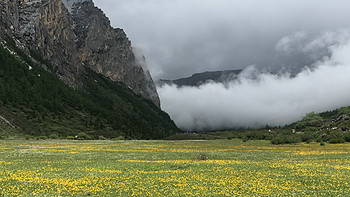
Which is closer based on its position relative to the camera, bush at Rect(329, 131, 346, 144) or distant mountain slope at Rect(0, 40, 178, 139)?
bush at Rect(329, 131, 346, 144)

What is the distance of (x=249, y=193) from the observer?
17.0 m

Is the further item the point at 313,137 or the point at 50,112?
the point at 50,112

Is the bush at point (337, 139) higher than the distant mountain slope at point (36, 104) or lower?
lower

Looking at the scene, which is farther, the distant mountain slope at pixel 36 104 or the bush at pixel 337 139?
the distant mountain slope at pixel 36 104

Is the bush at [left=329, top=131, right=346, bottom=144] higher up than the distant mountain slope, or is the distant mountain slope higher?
the distant mountain slope

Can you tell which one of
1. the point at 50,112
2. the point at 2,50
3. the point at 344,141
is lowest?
the point at 344,141

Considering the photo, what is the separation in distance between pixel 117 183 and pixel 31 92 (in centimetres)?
15597

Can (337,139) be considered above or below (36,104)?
below

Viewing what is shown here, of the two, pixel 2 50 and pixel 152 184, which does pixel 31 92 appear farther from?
pixel 152 184

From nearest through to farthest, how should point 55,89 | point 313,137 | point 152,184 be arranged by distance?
1. point 152,184
2. point 313,137
3. point 55,89

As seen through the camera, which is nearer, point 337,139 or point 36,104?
point 337,139

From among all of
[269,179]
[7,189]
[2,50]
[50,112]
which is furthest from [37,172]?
[2,50]

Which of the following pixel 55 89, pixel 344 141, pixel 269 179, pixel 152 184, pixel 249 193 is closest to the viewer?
pixel 249 193

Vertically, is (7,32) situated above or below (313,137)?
above
